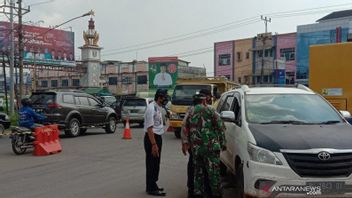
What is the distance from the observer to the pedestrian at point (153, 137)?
7852 mm

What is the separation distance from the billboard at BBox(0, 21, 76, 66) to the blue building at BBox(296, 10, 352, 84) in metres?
30.2

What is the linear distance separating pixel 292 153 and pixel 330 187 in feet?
2.02

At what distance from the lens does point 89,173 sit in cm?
1043

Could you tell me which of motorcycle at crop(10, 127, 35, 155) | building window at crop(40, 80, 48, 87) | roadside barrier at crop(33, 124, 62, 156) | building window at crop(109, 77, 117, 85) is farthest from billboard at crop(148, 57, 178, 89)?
building window at crop(40, 80, 48, 87)

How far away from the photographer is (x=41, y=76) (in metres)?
98.4

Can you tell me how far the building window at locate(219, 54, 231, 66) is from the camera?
225 ft

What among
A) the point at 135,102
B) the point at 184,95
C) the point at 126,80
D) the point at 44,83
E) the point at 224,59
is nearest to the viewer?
the point at 184,95

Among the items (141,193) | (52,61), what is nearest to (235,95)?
(141,193)

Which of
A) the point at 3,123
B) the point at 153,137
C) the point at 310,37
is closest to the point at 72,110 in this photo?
the point at 3,123

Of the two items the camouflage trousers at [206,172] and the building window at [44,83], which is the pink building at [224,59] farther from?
the camouflage trousers at [206,172]

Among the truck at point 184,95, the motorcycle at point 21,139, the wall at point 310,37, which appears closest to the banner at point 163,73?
the wall at point 310,37

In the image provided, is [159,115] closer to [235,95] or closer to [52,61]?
[235,95]

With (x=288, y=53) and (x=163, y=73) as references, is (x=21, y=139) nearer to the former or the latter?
(x=163, y=73)

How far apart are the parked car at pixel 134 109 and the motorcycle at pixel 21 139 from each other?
1254 centimetres
